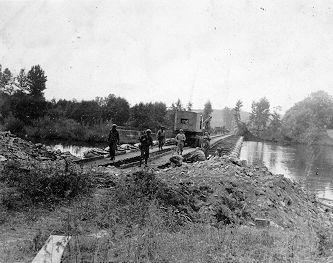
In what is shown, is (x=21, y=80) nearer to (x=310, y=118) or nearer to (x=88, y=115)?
(x=88, y=115)

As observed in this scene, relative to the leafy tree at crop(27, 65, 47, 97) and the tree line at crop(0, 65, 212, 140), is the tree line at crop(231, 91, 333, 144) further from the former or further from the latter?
the leafy tree at crop(27, 65, 47, 97)

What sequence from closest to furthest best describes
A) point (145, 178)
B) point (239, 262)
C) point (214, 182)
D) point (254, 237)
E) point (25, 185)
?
point (239, 262) → point (254, 237) → point (25, 185) → point (145, 178) → point (214, 182)

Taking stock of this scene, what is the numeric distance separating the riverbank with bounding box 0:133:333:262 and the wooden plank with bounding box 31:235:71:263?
145 millimetres

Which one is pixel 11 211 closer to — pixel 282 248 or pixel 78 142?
pixel 282 248

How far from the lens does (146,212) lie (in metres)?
6.95

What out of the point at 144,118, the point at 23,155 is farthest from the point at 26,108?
the point at 23,155

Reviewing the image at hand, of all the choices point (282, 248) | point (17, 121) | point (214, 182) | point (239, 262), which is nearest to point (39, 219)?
point (239, 262)

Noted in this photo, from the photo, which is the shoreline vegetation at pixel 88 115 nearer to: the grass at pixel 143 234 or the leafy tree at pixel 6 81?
the leafy tree at pixel 6 81

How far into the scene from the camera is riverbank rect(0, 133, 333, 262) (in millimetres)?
5027

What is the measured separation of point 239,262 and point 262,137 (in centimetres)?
9819

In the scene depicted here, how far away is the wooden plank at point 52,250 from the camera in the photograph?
14.8ft

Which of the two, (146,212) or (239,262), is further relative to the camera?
(146,212)

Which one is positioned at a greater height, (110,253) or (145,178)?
(145,178)

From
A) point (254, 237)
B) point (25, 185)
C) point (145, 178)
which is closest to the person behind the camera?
point (254, 237)
